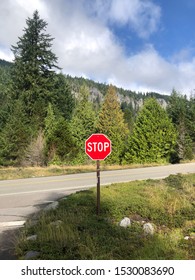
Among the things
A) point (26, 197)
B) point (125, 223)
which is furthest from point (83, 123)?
point (125, 223)

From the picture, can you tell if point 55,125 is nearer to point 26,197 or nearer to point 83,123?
point 83,123

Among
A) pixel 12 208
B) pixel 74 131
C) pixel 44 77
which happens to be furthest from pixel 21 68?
pixel 12 208

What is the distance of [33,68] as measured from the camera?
3988cm

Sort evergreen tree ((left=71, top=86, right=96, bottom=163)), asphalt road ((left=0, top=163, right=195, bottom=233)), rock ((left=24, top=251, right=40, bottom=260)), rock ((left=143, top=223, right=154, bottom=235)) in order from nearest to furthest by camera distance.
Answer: rock ((left=24, top=251, right=40, bottom=260)), rock ((left=143, top=223, right=154, bottom=235)), asphalt road ((left=0, top=163, right=195, bottom=233)), evergreen tree ((left=71, top=86, right=96, bottom=163))

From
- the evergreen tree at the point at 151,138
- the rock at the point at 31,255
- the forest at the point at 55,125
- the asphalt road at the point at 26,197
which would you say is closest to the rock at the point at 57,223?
the asphalt road at the point at 26,197

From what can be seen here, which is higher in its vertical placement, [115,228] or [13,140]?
[13,140]

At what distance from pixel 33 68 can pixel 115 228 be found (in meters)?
36.3

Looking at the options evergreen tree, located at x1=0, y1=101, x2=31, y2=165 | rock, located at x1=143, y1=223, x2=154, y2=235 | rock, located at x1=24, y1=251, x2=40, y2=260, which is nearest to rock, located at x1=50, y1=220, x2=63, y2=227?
rock, located at x1=24, y1=251, x2=40, y2=260

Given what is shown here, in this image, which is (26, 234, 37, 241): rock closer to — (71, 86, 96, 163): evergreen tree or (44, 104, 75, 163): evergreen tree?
(44, 104, 75, 163): evergreen tree

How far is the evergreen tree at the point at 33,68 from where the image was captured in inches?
1540

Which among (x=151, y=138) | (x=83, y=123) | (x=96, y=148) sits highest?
(x=83, y=123)

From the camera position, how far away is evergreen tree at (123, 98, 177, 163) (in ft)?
104
